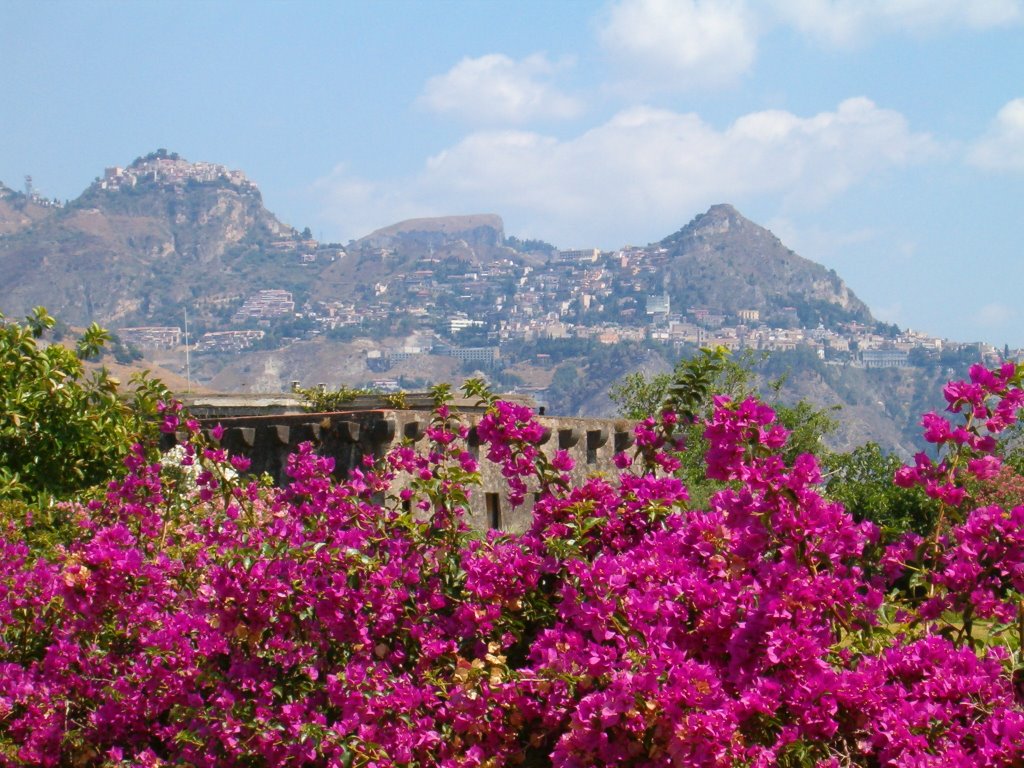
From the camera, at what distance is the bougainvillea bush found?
4145 millimetres

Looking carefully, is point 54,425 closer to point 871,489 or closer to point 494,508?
point 494,508

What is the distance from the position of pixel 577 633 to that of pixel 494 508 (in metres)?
12.8

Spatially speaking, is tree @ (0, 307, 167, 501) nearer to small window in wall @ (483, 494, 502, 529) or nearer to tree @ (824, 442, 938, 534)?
small window in wall @ (483, 494, 502, 529)

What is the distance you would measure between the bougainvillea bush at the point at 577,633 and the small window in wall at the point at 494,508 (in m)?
11.1

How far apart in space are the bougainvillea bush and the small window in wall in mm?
11080

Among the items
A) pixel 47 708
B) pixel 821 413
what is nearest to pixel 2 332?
pixel 47 708

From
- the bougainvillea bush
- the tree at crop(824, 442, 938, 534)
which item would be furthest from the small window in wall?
the tree at crop(824, 442, 938, 534)

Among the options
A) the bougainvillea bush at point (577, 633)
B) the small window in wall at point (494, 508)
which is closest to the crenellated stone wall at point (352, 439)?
the small window in wall at point (494, 508)

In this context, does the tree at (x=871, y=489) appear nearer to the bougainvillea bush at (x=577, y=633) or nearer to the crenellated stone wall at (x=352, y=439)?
the crenellated stone wall at (x=352, y=439)

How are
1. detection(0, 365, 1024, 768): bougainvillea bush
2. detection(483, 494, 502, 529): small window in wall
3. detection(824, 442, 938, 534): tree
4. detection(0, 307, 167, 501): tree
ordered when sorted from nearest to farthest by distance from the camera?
detection(0, 365, 1024, 768): bougainvillea bush, detection(0, 307, 167, 501): tree, detection(483, 494, 502, 529): small window in wall, detection(824, 442, 938, 534): tree

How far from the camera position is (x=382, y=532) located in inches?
222

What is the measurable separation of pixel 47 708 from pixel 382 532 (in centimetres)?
159

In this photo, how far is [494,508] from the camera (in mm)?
17250

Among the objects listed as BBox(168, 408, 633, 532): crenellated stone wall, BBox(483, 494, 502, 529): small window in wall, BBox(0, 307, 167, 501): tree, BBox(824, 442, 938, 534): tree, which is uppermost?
BBox(0, 307, 167, 501): tree
